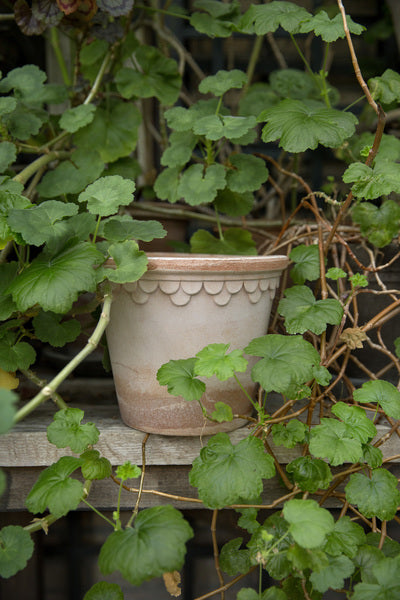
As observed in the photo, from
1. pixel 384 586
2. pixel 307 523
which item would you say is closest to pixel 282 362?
pixel 307 523

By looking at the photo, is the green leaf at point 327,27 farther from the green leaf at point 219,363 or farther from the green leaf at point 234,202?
the green leaf at point 219,363

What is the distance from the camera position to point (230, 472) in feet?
2.81

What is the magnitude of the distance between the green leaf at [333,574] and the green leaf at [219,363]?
12.6 inches

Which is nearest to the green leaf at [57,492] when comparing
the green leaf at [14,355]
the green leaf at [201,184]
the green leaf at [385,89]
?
the green leaf at [14,355]

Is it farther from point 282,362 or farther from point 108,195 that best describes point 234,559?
point 108,195

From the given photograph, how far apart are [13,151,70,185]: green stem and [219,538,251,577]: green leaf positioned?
88 cm

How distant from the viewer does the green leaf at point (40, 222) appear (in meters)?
0.90

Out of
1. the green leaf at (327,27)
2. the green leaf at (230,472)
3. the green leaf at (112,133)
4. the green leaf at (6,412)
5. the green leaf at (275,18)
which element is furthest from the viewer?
the green leaf at (112,133)

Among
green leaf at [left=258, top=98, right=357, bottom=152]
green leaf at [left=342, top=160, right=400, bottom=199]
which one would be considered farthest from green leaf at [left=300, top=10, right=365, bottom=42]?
green leaf at [left=342, top=160, right=400, bottom=199]

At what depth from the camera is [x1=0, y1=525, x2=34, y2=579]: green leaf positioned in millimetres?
816

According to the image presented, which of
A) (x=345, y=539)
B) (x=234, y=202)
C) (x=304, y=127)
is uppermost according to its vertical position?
(x=304, y=127)

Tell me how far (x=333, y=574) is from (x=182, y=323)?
49cm

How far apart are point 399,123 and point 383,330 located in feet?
2.38

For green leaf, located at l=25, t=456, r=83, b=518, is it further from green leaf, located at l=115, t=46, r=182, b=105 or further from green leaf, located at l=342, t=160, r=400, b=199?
green leaf, located at l=115, t=46, r=182, b=105
